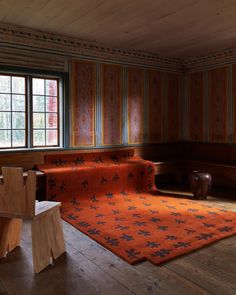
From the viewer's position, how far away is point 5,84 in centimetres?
496

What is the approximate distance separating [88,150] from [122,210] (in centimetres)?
160

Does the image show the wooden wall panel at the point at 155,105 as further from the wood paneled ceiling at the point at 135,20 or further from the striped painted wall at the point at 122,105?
the wood paneled ceiling at the point at 135,20

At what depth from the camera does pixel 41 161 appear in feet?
17.1

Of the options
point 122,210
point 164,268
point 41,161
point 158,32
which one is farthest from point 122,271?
point 158,32

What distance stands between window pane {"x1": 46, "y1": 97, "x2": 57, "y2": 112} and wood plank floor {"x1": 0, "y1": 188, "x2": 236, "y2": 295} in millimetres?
2782

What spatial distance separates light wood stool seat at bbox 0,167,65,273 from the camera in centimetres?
264

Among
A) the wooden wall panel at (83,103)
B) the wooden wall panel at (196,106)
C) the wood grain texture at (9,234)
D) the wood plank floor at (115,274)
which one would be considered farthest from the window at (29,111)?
the wooden wall panel at (196,106)

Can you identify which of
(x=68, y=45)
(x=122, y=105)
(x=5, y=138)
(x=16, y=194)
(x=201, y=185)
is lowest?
(x=201, y=185)

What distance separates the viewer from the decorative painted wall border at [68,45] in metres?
4.84

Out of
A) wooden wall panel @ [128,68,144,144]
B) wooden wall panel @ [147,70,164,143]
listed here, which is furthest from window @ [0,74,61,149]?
wooden wall panel @ [147,70,164,143]

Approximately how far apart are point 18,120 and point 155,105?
9.67ft

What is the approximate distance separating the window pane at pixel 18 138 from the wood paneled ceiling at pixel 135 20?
1.69 m

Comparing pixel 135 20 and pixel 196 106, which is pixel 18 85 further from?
pixel 196 106

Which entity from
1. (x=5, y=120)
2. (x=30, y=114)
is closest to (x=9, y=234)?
(x=5, y=120)
